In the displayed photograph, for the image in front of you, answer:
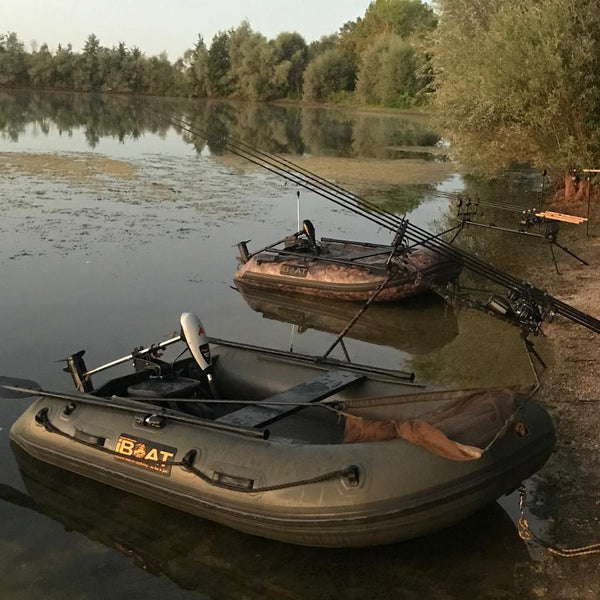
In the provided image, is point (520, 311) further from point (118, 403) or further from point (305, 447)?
point (118, 403)

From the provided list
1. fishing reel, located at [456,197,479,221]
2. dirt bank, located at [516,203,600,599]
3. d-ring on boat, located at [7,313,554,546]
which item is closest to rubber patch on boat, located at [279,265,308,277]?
fishing reel, located at [456,197,479,221]

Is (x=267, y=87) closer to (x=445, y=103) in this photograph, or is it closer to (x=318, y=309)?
(x=445, y=103)

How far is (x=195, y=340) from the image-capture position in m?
6.65

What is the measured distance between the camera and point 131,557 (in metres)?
5.28

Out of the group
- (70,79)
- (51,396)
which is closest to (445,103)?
(51,396)

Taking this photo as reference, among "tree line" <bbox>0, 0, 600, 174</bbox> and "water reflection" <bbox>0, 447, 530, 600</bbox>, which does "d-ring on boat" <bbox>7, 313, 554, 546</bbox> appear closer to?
"water reflection" <bbox>0, 447, 530, 600</bbox>

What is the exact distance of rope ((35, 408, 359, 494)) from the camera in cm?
484

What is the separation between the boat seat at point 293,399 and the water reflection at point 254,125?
65.9 ft

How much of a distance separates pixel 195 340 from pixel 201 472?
1653 mm

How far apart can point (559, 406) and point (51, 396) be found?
4957mm

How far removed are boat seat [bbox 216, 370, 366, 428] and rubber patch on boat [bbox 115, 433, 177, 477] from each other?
485 mm

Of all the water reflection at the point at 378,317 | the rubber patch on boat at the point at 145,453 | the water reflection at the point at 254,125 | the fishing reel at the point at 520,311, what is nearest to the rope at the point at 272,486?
the rubber patch on boat at the point at 145,453

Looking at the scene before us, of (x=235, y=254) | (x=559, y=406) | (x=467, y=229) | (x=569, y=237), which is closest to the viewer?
(x=559, y=406)

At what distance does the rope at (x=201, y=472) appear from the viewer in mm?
4840
